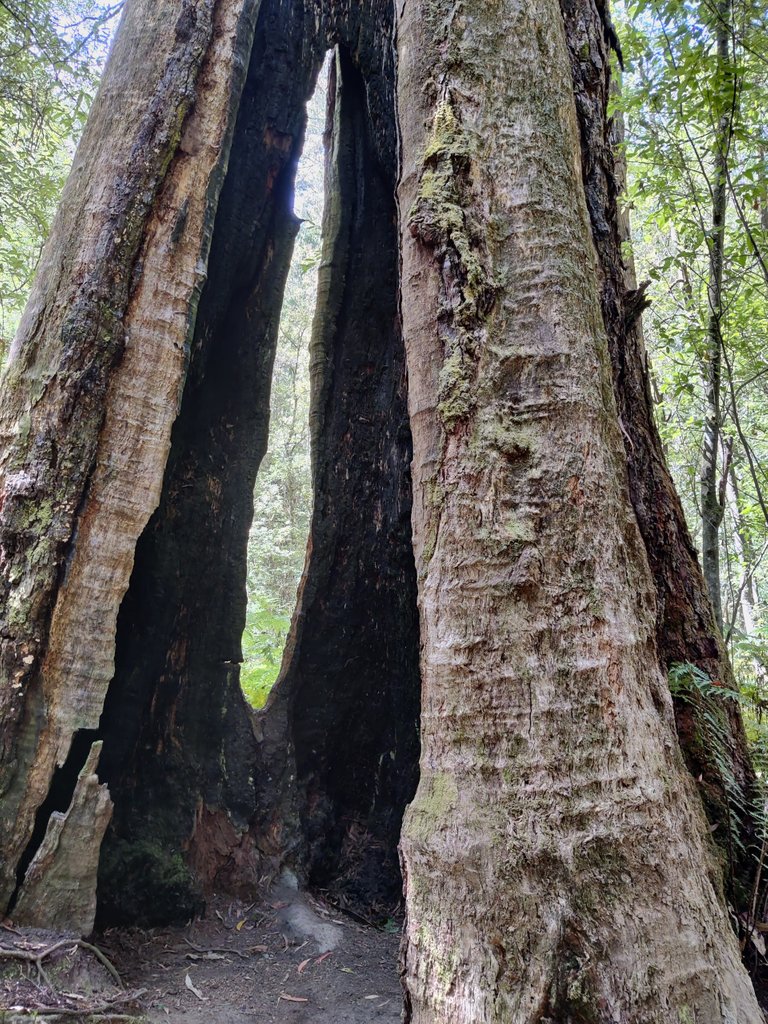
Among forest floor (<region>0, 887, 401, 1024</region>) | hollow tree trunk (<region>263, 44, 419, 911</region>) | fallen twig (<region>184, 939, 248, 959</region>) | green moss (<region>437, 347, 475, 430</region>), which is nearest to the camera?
green moss (<region>437, 347, 475, 430</region>)

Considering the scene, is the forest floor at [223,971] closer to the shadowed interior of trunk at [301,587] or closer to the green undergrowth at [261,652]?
the shadowed interior of trunk at [301,587]

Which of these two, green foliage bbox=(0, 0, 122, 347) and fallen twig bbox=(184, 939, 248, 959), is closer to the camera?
fallen twig bbox=(184, 939, 248, 959)

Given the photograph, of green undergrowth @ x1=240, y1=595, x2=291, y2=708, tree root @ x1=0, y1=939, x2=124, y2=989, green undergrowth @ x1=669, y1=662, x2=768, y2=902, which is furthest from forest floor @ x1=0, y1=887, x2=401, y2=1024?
green undergrowth @ x1=240, y1=595, x2=291, y2=708

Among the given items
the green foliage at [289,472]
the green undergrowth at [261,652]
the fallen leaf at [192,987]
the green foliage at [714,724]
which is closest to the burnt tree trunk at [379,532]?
the green foliage at [714,724]

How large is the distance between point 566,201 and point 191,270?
5.42ft

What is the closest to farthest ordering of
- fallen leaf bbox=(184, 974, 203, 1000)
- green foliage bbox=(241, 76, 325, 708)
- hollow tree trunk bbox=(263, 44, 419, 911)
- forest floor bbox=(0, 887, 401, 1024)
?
1. forest floor bbox=(0, 887, 401, 1024)
2. fallen leaf bbox=(184, 974, 203, 1000)
3. hollow tree trunk bbox=(263, 44, 419, 911)
4. green foliage bbox=(241, 76, 325, 708)

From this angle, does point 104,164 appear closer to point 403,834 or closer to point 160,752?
point 160,752

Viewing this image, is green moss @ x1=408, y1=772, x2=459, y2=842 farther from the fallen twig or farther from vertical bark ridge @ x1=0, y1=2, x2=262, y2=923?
the fallen twig

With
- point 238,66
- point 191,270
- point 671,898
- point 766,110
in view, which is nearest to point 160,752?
point 191,270

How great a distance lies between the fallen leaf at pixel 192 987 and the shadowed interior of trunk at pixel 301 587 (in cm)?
39

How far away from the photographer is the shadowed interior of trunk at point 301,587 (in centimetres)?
311

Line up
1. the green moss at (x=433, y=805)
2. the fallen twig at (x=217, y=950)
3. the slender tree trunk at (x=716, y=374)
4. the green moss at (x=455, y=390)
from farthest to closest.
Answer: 1. the slender tree trunk at (x=716, y=374)
2. the fallen twig at (x=217, y=950)
3. the green moss at (x=455, y=390)
4. the green moss at (x=433, y=805)

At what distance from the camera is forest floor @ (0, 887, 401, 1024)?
6.93 ft

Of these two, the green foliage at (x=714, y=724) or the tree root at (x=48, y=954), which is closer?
the tree root at (x=48, y=954)
